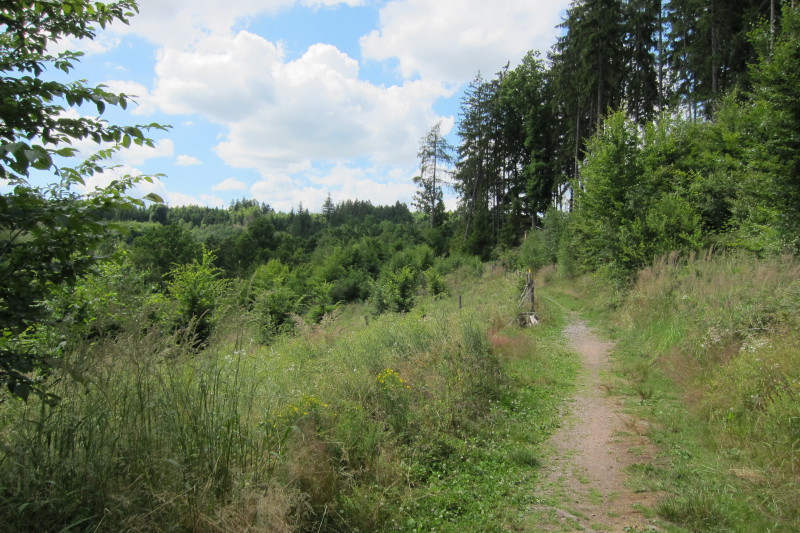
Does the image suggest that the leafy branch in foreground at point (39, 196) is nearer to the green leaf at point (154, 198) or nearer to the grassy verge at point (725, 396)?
the green leaf at point (154, 198)

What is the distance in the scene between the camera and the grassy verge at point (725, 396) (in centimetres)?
384

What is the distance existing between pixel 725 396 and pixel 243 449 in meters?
5.77

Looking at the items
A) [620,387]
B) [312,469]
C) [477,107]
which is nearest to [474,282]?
[477,107]

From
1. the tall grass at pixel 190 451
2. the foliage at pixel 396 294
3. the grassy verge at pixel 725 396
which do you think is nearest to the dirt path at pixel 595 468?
the grassy verge at pixel 725 396

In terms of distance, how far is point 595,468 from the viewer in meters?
5.08

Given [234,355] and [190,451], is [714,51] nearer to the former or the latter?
[234,355]

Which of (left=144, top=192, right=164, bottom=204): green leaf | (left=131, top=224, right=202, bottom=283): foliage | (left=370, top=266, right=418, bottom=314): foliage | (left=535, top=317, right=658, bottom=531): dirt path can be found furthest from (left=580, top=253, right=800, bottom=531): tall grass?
(left=131, top=224, right=202, bottom=283): foliage

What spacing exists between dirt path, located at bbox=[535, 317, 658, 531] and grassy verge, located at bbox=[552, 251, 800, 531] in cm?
24

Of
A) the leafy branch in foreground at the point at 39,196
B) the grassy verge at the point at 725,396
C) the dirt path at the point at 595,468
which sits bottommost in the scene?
the dirt path at the point at 595,468

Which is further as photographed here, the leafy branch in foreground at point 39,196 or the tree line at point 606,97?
the tree line at point 606,97

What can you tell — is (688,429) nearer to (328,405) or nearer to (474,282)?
→ (328,405)

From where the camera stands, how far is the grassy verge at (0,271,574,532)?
2.91m

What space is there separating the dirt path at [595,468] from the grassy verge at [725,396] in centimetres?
24

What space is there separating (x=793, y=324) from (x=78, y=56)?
8.46m
